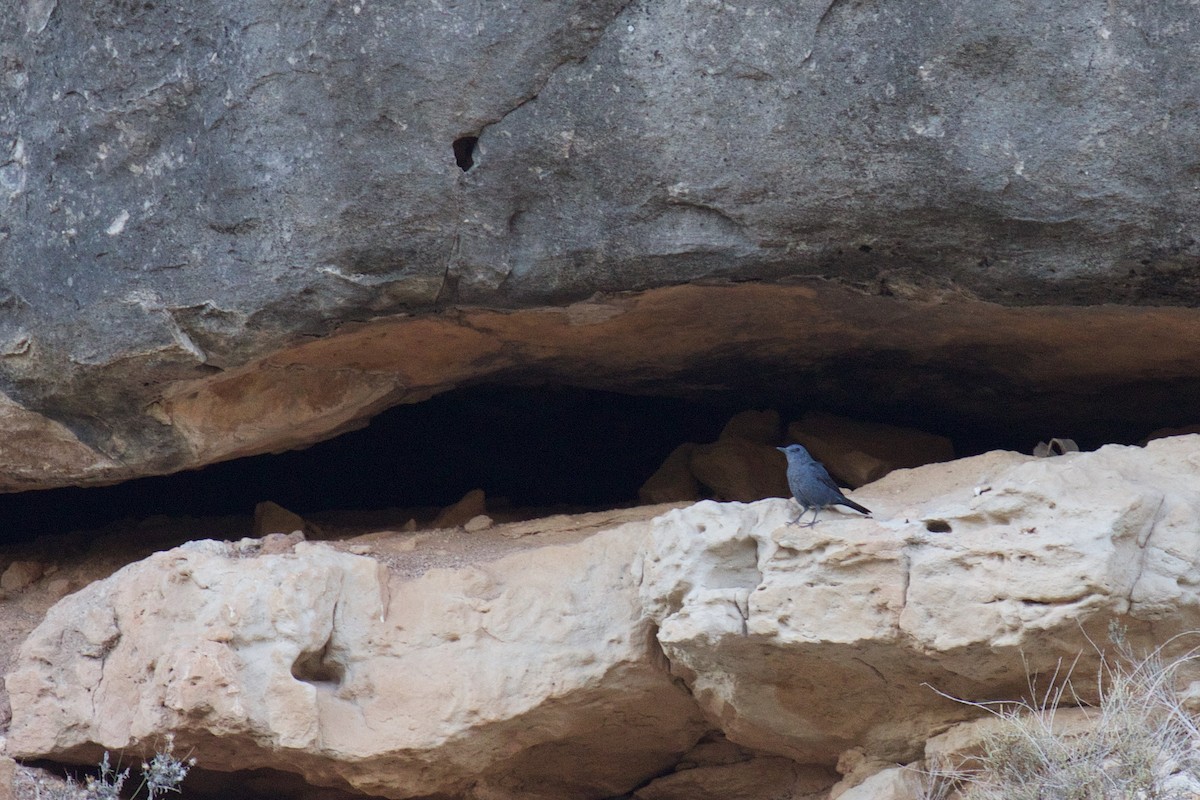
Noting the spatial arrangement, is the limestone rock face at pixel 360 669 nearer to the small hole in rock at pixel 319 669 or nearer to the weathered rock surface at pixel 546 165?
the small hole in rock at pixel 319 669

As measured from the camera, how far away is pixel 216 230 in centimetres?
429

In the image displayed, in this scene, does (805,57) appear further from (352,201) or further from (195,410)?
(195,410)

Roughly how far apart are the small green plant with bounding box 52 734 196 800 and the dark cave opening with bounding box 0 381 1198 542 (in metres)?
1.74

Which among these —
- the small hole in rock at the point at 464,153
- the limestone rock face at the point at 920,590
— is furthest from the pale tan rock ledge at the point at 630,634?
the small hole in rock at the point at 464,153

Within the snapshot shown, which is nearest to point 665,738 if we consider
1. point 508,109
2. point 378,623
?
point 378,623

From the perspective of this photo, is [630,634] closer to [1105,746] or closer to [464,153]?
[1105,746]

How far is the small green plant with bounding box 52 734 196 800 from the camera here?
159 inches

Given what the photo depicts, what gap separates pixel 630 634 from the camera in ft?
14.0

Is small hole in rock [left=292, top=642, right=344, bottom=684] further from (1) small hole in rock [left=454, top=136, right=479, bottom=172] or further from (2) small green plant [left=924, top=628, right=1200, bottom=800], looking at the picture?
(2) small green plant [left=924, top=628, right=1200, bottom=800]

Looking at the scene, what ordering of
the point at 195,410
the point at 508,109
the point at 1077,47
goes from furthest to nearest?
the point at 195,410 < the point at 508,109 < the point at 1077,47

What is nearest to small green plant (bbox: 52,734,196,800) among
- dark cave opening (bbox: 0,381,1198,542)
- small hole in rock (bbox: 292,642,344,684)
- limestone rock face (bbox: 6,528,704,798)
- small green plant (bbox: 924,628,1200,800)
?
limestone rock face (bbox: 6,528,704,798)

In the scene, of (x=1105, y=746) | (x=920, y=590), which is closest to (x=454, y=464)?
(x=920, y=590)

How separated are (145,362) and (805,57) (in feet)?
7.43

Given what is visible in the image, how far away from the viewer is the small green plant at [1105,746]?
11.1 ft
